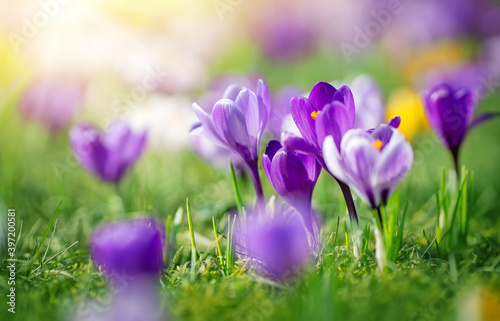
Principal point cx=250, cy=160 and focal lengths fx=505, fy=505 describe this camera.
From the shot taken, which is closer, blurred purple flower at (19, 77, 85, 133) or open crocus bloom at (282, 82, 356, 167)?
open crocus bloom at (282, 82, 356, 167)

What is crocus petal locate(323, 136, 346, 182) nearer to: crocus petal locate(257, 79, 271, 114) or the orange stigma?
the orange stigma

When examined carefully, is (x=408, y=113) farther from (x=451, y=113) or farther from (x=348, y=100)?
(x=348, y=100)

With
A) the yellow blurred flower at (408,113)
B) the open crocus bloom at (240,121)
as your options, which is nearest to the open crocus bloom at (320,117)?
the open crocus bloom at (240,121)

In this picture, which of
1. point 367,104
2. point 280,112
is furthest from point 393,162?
point 280,112

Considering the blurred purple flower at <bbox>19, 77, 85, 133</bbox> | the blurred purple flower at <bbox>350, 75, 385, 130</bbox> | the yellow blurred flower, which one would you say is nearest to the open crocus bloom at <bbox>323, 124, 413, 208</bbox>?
the blurred purple flower at <bbox>350, 75, 385, 130</bbox>

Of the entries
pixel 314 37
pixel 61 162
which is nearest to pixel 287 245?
pixel 61 162

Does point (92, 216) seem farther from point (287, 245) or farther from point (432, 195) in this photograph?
point (432, 195)

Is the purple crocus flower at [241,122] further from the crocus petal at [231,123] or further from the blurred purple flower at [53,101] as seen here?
the blurred purple flower at [53,101]
